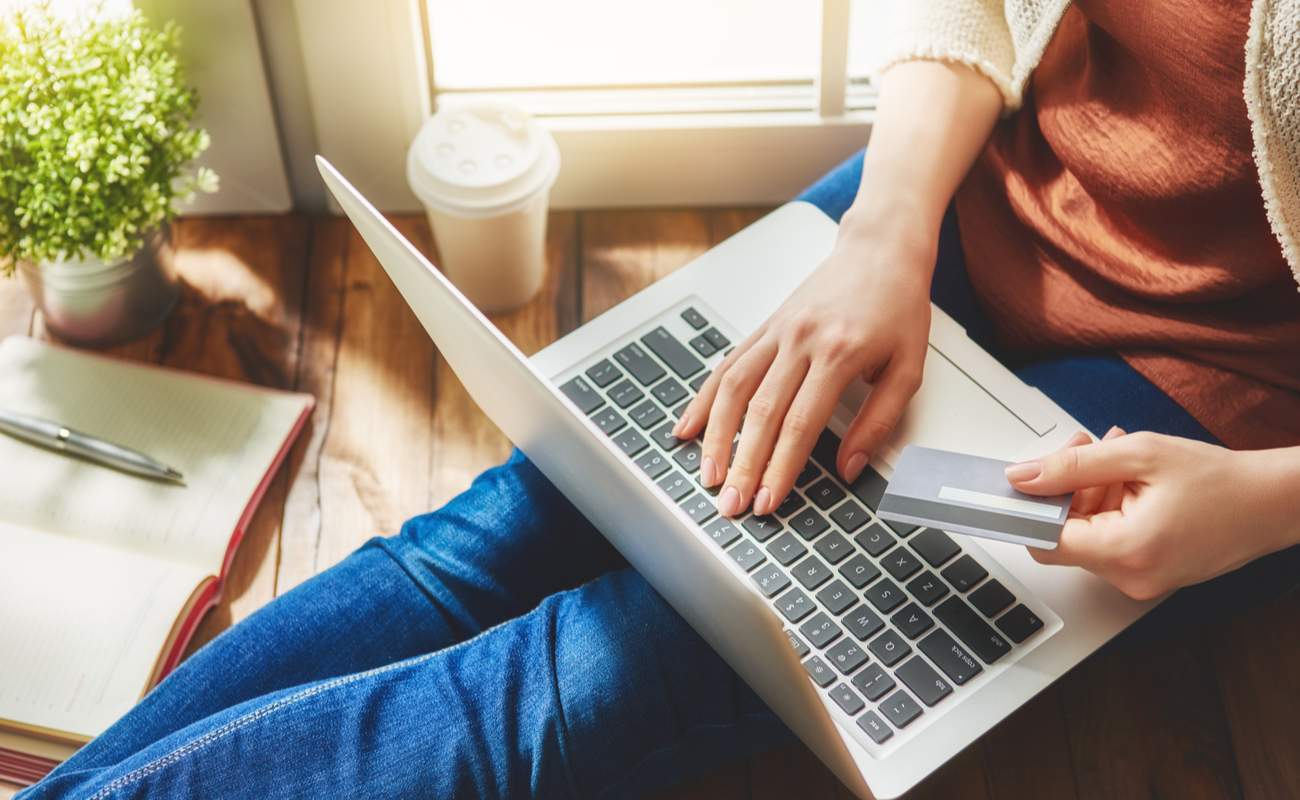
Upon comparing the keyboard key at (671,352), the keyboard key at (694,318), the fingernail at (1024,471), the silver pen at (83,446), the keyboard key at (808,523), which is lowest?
the silver pen at (83,446)

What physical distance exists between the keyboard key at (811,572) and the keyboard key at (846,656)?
0.04 metres

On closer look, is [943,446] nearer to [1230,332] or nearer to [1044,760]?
[1230,332]

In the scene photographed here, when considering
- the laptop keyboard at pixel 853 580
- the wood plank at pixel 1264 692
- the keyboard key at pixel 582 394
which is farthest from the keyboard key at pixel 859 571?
the wood plank at pixel 1264 692

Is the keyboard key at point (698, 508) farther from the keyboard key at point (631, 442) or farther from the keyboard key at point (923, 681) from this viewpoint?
the keyboard key at point (923, 681)

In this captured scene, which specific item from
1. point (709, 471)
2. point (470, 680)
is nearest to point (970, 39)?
point (709, 471)

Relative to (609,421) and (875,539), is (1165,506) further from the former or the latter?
(609,421)

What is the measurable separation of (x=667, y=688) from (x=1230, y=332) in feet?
1.58

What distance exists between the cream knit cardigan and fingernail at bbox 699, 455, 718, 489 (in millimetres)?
391

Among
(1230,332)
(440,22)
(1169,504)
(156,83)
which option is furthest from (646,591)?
(440,22)

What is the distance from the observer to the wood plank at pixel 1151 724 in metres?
1.18

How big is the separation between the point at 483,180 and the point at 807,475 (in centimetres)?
55

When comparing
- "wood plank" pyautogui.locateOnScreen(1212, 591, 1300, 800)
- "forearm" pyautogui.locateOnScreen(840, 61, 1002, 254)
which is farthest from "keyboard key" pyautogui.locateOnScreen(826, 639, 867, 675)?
"wood plank" pyautogui.locateOnScreen(1212, 591, 1300, 800)

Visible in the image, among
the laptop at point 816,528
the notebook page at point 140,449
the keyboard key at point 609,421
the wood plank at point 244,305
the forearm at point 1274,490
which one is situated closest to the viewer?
the laptop at point 816,528

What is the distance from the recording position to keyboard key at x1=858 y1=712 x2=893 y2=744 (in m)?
0.81
